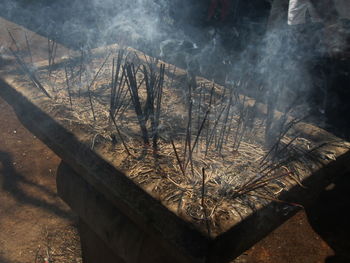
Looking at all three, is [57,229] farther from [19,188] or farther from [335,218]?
[335,218]

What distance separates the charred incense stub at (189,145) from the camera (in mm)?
1931

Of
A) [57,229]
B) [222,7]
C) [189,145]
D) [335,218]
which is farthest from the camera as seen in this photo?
[222,7]

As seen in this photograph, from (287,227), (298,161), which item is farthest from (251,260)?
(298,161)

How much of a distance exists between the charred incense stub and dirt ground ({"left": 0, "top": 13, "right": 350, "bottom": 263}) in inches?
62.5

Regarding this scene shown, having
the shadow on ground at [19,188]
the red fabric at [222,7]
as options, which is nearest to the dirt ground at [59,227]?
the shadow on ground at [19,188]

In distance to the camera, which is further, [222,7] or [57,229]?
[222,7]

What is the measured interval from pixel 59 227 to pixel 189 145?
7.86 feet

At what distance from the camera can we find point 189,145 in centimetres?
215

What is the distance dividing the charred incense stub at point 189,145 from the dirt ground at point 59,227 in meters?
1.59

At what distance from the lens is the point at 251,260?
3.60 metres

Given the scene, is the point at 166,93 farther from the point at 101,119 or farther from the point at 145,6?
the point at 145,6

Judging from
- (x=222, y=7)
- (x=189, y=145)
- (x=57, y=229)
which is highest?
(x=222, y=7)

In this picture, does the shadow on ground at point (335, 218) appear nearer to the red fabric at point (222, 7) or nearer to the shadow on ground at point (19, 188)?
the shadow on ground at point (19, 188)

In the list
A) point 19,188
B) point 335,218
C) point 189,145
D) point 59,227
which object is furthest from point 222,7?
point 189,145
